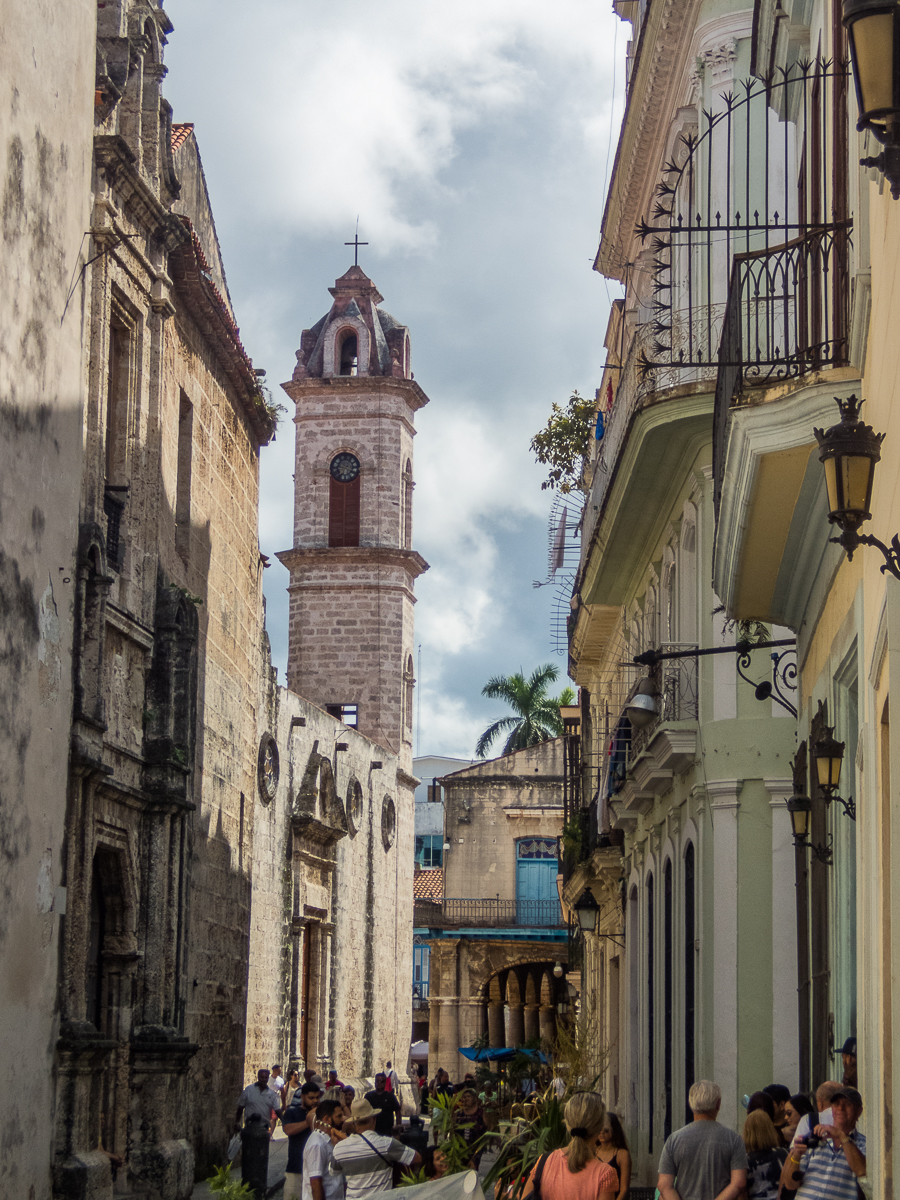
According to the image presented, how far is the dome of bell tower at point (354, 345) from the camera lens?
45906 millimetres

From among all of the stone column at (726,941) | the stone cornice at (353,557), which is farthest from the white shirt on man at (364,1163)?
the stone cornice at (353,557)

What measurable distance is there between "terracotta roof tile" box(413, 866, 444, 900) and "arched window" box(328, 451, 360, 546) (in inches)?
493

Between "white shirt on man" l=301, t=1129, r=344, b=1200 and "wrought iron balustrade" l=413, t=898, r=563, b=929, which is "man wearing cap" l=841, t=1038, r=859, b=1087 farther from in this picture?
"wrought iron balustrade" l=413, t=898, r=563, b=929

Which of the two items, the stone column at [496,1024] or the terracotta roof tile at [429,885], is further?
the terracotta roof tile at [429,885]

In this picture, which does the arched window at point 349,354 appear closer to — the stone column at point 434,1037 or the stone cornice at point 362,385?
the stone cornice at point 362,385

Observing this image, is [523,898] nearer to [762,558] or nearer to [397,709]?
[397,709]

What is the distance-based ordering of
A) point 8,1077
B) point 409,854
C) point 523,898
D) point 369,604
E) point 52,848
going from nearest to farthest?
point 8,1077
point 52,848
point 409,854
point 369,604
point 523,898

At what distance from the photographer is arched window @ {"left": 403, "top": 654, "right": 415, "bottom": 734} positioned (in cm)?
4319

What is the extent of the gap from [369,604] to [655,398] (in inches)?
1227

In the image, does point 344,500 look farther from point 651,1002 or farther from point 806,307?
point 806,307

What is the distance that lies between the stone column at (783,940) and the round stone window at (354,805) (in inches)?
848

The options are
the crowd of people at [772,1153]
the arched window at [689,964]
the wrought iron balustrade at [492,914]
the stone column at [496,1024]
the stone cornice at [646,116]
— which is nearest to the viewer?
the crowd of people at [772,1153]

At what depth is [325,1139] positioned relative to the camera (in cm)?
920

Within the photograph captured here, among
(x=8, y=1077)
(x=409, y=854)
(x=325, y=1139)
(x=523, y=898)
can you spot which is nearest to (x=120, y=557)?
(x=8, y=1077)
